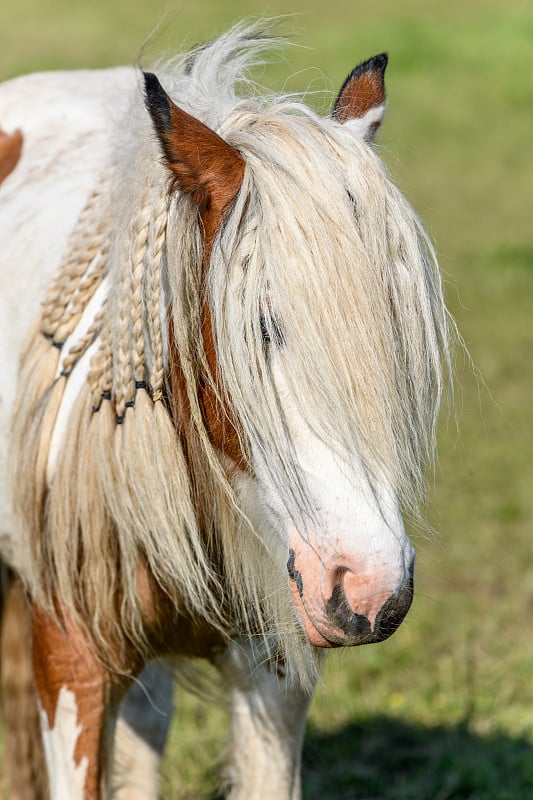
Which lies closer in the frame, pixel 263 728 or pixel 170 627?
pixel 170 627

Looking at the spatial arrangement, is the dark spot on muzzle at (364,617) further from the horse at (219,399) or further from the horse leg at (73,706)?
the horse leg at (73,706)

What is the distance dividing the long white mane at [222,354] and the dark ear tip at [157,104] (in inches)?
5.5

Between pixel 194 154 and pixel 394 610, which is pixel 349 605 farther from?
pixel 194 154

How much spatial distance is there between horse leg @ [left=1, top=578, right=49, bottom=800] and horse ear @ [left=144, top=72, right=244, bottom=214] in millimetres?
1500

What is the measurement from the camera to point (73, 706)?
2117 millimetres

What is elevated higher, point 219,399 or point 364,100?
point 364,100

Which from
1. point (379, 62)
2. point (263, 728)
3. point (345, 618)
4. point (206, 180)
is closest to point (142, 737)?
point (263, 728)

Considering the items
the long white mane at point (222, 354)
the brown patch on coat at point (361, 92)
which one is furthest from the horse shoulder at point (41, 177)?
the brown patch on coat at point (361, 92)

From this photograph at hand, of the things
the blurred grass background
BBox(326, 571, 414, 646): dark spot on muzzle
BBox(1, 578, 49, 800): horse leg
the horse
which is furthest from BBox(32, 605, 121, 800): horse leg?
BBox(1, 578, 49, 800): horse leg

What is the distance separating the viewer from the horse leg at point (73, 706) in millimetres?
2121

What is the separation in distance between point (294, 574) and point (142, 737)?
3.96 feet

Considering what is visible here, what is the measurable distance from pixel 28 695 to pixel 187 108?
1650mm

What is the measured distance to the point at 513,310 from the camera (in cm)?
783

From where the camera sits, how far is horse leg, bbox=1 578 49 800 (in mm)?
2955
